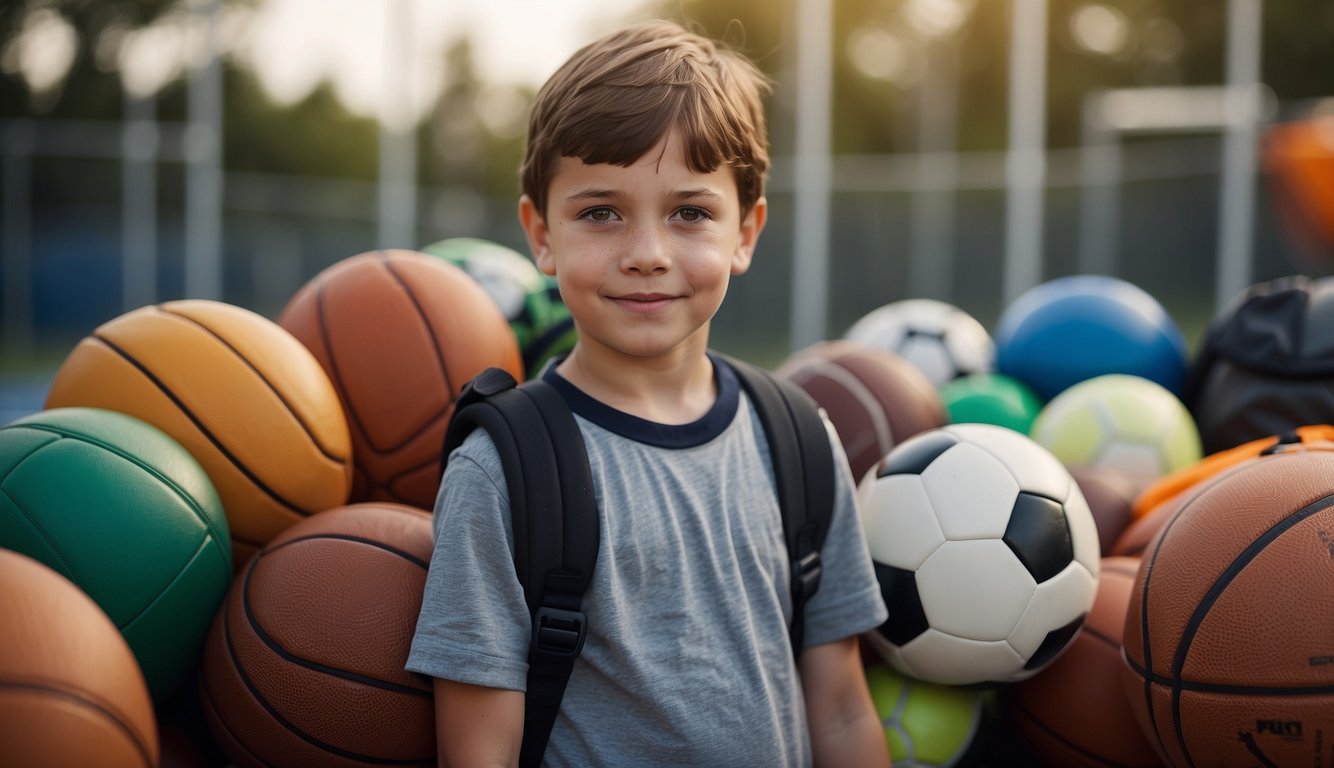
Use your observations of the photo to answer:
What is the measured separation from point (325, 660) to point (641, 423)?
81 cm

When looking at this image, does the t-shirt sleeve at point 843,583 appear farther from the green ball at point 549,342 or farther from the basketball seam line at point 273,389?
the green ball at point 549,342

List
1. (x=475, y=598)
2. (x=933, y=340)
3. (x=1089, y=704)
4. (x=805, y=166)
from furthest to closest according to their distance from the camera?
(x=805, y=166)
(x=933, y=340)
(x=1089, y=704)
(x=475, y=598)

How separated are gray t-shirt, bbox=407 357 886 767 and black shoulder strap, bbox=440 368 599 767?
0.03 metres

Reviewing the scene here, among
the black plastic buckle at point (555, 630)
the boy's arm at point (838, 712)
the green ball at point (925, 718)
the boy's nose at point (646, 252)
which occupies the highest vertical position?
the boy's nose at point (646, 252)

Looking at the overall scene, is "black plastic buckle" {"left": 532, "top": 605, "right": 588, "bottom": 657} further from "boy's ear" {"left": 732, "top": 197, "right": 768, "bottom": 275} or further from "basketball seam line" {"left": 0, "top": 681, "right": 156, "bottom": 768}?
"boy's ear" {"left": 732, "top": 197, "right": 768, "bottom": 275}

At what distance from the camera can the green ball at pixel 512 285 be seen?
3.95m

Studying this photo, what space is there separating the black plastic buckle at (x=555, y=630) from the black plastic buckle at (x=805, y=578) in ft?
1.70

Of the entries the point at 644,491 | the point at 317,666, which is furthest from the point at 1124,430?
the point at 317,666

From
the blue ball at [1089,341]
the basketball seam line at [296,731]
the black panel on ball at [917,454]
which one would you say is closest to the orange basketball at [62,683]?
the basketball seam line at [296,731]

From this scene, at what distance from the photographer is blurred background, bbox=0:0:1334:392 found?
12984mm

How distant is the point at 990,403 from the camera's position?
4371mm

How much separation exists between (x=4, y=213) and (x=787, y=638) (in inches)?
702

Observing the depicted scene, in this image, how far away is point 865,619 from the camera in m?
2.43

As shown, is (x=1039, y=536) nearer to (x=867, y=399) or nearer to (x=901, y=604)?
(x=901, y=604)
